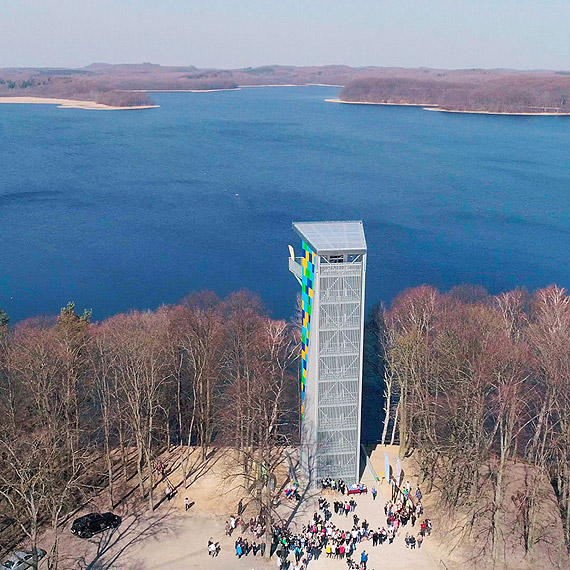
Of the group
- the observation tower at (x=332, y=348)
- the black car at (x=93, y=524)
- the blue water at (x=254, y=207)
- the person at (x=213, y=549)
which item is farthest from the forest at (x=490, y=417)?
the blue water at (x=254, y=207)

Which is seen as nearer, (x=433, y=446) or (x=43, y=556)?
(x=43, y=556)

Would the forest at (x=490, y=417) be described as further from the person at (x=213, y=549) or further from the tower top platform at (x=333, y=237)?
the person at (x=213, y=549)

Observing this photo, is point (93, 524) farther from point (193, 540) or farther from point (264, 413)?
point (264, 413)

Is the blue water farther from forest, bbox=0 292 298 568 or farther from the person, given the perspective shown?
the person

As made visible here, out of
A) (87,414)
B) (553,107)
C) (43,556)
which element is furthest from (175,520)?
(553,107)

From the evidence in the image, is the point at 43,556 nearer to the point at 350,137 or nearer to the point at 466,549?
the point at 466,549

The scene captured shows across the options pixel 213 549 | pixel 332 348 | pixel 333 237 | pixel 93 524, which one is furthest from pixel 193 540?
pixel 333 237
